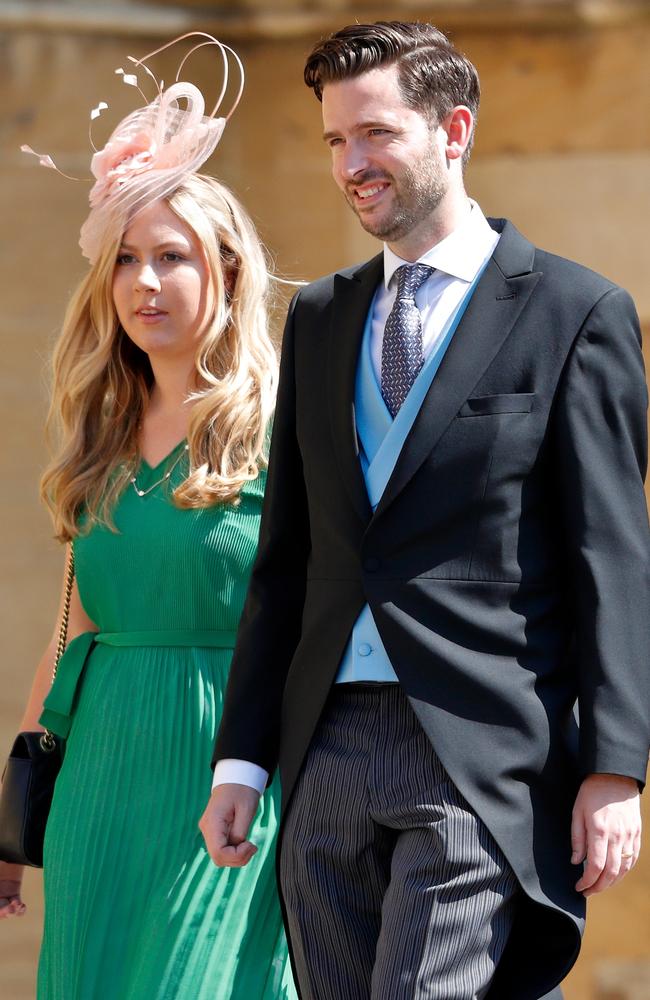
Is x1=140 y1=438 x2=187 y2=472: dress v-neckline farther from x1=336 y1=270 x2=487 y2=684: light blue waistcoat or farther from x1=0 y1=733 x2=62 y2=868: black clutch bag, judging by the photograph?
x1=336 y1=270 x2=487 y2=684: light blue waistcoat

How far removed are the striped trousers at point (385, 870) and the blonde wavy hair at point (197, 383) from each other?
95cm

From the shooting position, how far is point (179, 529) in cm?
359

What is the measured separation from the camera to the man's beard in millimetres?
2756

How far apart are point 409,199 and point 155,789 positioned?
1.31 meters

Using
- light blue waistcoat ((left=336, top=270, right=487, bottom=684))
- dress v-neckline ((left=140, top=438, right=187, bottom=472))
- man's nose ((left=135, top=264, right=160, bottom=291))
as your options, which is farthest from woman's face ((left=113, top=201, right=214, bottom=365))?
light blue waistcoat ((left=336, top=270, right=487, bottom=684))

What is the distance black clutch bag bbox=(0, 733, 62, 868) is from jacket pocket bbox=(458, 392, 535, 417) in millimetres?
1439

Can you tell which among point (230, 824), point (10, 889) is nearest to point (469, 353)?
point (230, 824)

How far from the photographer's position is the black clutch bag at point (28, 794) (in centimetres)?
372

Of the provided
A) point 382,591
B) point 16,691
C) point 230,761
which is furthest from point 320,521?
point 16,691

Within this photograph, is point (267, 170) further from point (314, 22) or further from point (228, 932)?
point (228, 932)

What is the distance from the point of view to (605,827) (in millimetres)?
2574

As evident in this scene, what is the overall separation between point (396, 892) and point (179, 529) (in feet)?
3.77

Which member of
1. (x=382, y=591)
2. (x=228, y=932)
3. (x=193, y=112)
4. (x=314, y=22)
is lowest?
(x=228, y=932)

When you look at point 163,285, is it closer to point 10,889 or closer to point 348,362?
point 348,362
